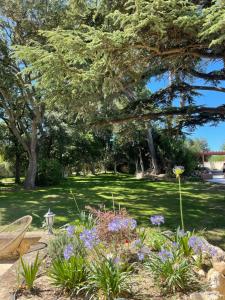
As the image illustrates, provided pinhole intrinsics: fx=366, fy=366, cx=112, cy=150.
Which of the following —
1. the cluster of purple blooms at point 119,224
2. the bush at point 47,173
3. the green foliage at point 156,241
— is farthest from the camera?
the bush at point 47,173

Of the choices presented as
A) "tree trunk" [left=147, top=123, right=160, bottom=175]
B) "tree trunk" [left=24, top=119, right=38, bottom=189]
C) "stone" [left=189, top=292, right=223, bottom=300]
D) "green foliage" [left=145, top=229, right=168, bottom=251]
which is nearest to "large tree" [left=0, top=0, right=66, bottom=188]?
"tree trunk" [left=24, top=119, right=38, bottom=189]

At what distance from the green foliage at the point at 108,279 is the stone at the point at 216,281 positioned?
76 centimetres

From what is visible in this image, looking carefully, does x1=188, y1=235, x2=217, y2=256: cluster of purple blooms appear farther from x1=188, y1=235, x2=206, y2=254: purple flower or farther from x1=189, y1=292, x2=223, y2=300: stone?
x1=189, y1=292, x2=223, y2=300: stone

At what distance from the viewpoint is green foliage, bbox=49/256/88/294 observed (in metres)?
3.27

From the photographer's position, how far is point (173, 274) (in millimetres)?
3209

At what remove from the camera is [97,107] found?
10102mm

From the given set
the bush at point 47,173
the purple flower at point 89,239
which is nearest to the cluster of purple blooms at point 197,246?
the purple flower at point 89,239

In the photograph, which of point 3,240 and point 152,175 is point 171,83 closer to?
point 3,240

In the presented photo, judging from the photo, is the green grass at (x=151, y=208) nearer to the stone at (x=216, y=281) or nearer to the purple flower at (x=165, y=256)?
the stone at (x=216, y=281)

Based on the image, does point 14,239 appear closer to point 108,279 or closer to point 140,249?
point 140,249

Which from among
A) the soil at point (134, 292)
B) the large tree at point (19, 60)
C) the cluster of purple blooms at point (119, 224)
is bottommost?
the soil at point (134, 292)

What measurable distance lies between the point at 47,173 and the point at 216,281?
58.0 ft

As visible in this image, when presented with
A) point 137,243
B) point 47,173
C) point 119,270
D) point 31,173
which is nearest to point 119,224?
point 137,243

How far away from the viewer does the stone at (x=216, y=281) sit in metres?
3.24
